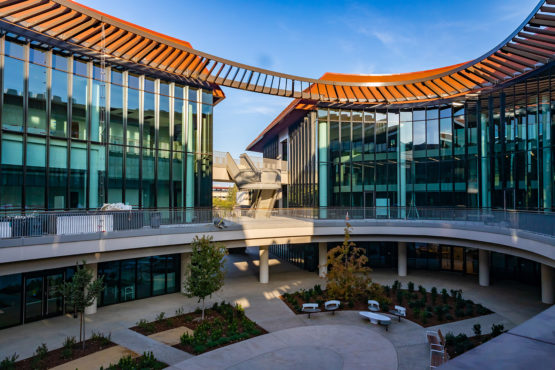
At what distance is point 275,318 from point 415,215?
13359 millimetres

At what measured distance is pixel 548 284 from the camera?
727 inches

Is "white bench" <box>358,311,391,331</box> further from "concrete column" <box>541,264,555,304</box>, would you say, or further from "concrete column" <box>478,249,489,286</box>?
"concrete column" <box>478,249,489,286</box>

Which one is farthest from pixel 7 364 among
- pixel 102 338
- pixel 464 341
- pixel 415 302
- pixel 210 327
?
pixel 415 302

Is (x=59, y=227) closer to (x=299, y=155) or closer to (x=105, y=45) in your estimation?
(x=105, y=45)

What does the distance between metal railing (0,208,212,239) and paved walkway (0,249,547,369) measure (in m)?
4.48

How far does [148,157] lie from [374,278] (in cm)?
1812

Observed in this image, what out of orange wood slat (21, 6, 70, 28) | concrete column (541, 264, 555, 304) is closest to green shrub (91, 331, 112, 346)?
orange wood slat (21, 6, 70, 28)

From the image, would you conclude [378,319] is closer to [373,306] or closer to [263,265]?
[373,306]

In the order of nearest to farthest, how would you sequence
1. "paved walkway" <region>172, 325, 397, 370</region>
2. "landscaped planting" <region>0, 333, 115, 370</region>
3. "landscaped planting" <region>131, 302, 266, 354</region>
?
1. "paved walkway" <region>172, 325, 397, 370</region>
2. "landscaped planting" <region>0, 333, 115, 370</region>
3. "landscaped planting" <region>131, 302, 266, 354</region>

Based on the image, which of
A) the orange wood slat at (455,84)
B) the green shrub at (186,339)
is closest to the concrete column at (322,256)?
the green shrub at (186,339)

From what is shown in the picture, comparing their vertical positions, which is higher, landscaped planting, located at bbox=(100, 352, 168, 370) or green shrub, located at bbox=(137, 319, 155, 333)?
landscaped planting, located at bbox=(100, 352, 168, 370)

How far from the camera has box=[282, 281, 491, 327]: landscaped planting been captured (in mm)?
16484

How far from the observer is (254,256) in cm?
3597

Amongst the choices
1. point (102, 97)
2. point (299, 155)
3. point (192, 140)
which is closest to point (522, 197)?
point (299, 155)
